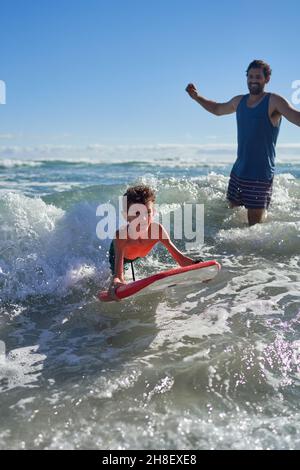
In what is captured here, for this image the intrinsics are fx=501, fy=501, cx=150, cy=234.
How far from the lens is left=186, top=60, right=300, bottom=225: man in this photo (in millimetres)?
5824

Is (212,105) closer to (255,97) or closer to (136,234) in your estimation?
(255,97)

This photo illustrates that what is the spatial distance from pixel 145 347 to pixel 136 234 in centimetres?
120

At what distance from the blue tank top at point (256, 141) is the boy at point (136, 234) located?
2.11 m

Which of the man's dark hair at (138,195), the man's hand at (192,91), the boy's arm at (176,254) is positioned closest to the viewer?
the man's dark hair at (138,195)

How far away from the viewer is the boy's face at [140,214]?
4305mm

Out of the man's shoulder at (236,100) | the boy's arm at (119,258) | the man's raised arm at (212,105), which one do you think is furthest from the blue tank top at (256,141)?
the boy's arm at (119,258)

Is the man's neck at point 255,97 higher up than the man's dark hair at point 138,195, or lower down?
higher up

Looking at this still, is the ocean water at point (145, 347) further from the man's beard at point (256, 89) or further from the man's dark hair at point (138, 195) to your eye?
the man's beard at point (256, 89)

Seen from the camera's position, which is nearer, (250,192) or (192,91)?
(250,192)

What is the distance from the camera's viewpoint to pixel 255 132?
5.96m

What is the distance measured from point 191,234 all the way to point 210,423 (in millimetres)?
4762

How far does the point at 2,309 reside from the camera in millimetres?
4434

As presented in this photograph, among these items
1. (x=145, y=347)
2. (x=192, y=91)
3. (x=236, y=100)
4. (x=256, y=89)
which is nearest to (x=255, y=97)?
(x=256, y=89)
